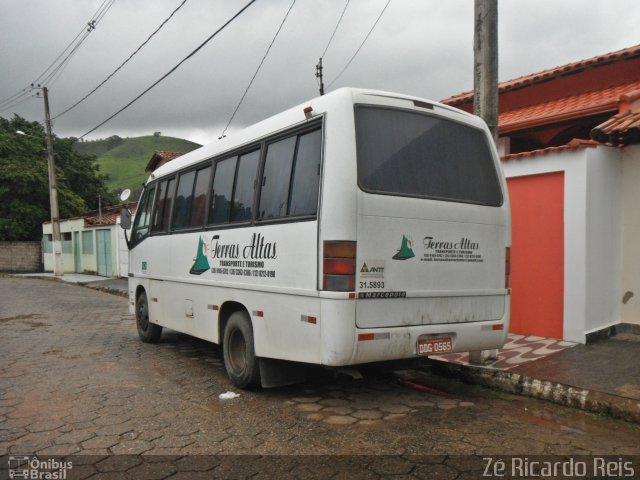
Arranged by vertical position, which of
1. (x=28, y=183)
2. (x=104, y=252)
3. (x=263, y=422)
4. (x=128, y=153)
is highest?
(x=128, y=153)

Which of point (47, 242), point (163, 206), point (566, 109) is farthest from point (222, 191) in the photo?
point (47, 242)

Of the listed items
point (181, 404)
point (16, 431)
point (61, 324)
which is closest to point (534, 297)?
point (181, 404)

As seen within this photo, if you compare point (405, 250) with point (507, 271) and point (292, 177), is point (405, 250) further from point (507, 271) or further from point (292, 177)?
point (507, 271)

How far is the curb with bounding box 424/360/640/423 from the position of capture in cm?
460

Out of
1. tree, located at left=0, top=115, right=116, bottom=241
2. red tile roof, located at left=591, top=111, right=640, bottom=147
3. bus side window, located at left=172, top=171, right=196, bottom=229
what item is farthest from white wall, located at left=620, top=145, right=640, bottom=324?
tree, located at left=0, top=115, right=116, bottom=241

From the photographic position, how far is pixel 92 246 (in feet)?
89.8

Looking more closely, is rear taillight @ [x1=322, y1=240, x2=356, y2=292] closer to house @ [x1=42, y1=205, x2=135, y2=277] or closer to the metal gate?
house @ [x1=42, y1=205, x2=135, y2=277]

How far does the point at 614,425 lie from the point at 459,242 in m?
1.97

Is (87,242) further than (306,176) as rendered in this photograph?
Yes

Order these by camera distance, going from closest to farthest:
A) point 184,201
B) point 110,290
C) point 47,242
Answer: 1. point 184,201
2. point 110,290
3. point 47,242

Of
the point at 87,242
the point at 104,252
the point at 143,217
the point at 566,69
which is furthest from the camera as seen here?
the point at 87,242

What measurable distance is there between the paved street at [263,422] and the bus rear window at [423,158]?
1.74m

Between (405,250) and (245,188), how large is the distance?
6.21 ft

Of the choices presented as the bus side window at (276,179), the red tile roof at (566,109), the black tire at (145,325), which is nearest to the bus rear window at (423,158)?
the bus side window at (276,179)
